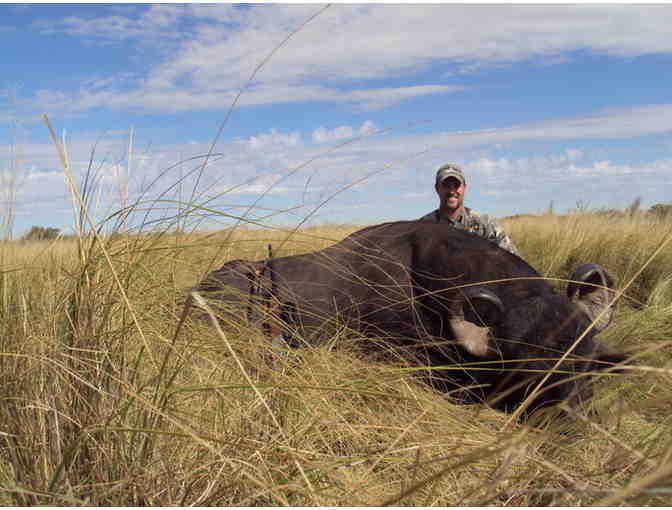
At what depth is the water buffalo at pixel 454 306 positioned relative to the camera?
358 cm

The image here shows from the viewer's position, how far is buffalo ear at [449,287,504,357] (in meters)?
4.02

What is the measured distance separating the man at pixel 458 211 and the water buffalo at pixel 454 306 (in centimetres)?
166

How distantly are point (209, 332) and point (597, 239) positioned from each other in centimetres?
781

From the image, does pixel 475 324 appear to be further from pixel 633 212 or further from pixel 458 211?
pixel 633 212

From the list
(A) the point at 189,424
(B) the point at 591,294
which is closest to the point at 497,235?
(B) the point at 591,294

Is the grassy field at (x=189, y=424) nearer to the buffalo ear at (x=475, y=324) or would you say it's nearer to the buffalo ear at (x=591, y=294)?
the buffalo ear at (x=475, y=324)

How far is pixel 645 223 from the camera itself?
33.1ft

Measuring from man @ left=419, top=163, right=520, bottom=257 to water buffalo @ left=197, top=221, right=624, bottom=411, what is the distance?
1659 millimetres

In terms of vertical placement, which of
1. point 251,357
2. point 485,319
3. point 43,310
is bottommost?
point 485,319

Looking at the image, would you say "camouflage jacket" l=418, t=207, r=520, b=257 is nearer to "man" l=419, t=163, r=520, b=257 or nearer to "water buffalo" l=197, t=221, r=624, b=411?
"man" l=419, t=163, r=520, b=257

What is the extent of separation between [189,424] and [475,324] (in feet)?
9.20

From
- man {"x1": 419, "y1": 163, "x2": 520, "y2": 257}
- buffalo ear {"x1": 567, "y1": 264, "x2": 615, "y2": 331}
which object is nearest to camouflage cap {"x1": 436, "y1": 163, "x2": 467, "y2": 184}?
man {"x1": 419, "y1": 163, "x2": 520, "y2": 257}

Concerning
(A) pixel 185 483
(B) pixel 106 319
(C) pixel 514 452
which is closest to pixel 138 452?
(A) pixel 185 483

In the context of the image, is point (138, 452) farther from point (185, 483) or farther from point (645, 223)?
point (645, 223)
